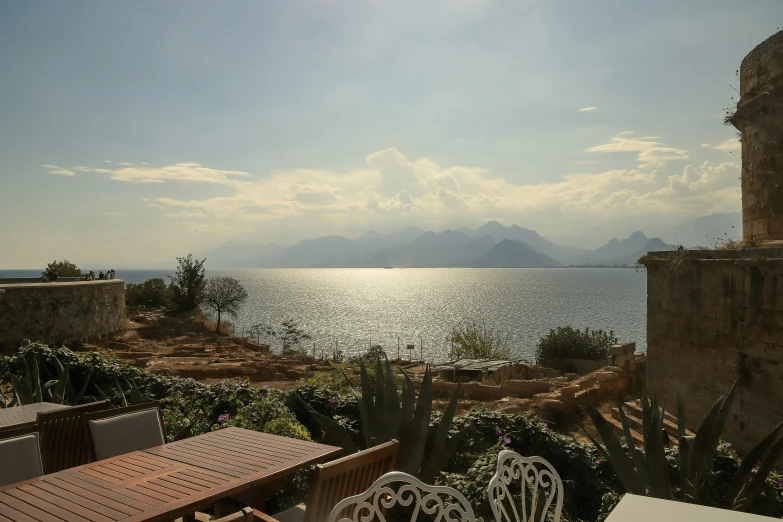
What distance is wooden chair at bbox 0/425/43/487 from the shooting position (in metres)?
2.83

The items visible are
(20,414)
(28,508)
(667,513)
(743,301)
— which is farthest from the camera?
(743,301)

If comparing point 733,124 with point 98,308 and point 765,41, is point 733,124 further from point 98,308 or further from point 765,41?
point 98,308

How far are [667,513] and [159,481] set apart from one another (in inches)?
90.8

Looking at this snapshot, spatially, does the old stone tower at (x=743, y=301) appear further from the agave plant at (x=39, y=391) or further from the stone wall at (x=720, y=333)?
the agave plant at (x=39, y=391)

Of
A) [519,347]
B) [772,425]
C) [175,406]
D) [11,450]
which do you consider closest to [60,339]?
[175,406]

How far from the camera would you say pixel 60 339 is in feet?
66.2

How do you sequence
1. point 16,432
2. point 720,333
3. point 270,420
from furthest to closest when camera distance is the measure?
1. point 720,333
2. point 270,420
3. point 16,432

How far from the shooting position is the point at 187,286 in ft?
110

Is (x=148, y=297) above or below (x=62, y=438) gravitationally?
below

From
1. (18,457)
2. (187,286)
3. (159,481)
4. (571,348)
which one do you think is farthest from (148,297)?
(159,481)

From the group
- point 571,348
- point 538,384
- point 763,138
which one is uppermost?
point 763,138

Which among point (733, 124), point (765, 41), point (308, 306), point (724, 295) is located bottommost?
point (308, 306)

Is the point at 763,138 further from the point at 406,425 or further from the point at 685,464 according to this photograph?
the point at 406,425

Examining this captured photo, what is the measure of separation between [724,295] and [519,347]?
31767 millimetres
